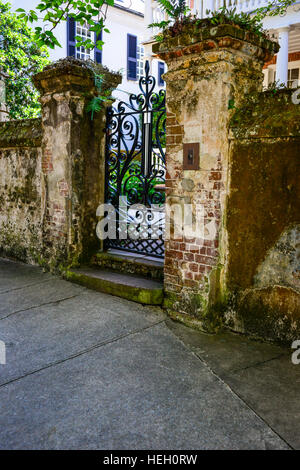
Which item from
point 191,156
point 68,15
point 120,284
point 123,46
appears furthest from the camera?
point 123,46

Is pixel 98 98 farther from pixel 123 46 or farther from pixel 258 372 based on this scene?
pixel 123 46

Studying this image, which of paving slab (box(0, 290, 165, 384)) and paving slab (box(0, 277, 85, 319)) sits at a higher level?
paving slab (box(0, 277, 85, 319))

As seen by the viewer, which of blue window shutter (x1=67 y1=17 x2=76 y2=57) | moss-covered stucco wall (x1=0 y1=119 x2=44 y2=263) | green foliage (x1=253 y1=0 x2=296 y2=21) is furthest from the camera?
blue window shutter (x1=67 y1=17 x2=76 y2=57)

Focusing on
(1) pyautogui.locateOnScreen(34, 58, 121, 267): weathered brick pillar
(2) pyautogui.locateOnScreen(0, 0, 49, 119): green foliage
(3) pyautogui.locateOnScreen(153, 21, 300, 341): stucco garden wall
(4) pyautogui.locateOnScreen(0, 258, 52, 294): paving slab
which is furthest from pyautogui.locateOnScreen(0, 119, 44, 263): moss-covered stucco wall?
(2) pyautogui.locateOnScreen(0, 0, 49, 119): green foliage

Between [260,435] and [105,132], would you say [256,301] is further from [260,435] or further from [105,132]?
[105,132]

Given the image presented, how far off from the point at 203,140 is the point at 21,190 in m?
3.53

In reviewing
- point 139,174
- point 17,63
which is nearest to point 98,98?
point 139,174

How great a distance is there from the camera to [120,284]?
438 centimetres

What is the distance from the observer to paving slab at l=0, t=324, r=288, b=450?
2137mm

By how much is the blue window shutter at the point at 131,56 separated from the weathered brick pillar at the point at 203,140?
14.7 metres

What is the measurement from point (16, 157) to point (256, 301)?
4.43 metres

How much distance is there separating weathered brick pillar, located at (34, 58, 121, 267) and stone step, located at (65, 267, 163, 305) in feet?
0.93

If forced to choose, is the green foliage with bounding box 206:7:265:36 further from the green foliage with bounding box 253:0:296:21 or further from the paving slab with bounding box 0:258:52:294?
the paving slab with bounding box 0:258:52:294

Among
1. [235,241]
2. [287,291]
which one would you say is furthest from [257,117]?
[287,291]
